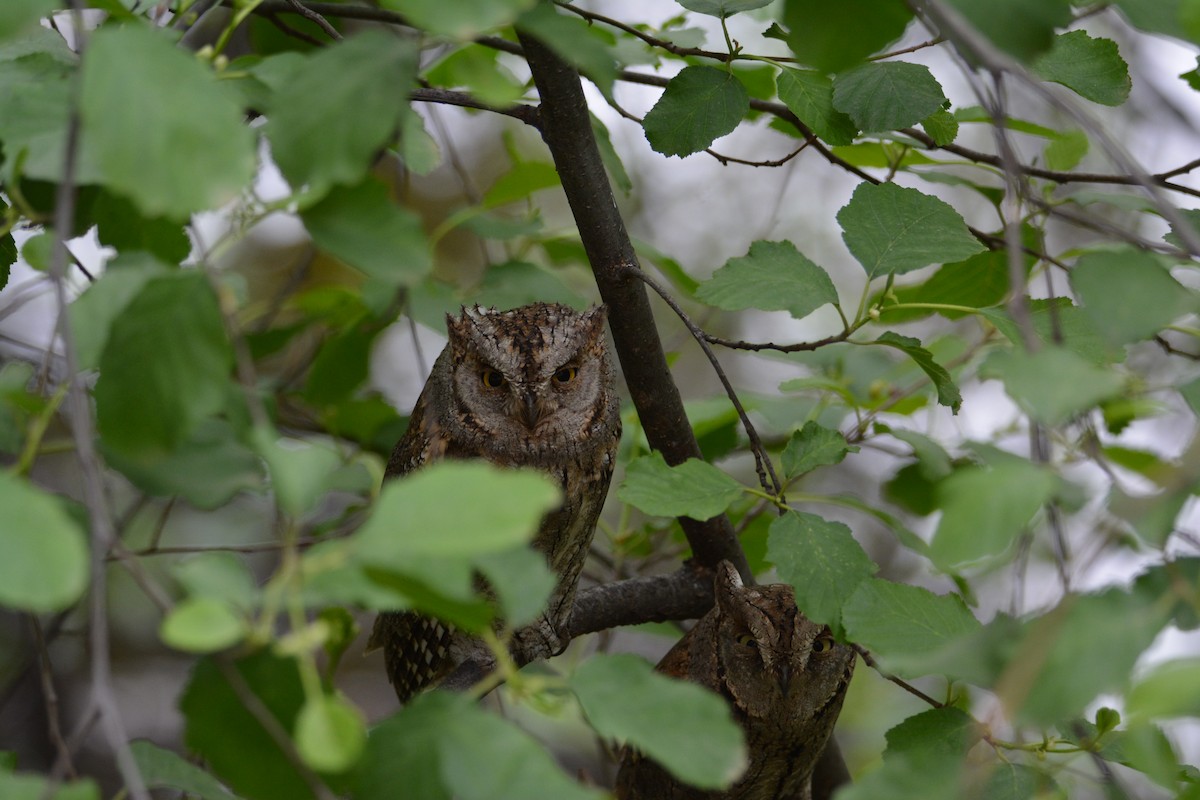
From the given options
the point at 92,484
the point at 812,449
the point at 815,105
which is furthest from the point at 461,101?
the point at 92,484

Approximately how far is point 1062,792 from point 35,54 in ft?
4.18

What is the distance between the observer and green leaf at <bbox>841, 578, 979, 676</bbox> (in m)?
1.15

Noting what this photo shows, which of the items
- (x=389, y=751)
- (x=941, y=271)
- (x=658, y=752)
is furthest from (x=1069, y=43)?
(x=389, y=751)

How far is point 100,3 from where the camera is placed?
1.02 metres

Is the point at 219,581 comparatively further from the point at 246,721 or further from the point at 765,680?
the point at 765,680

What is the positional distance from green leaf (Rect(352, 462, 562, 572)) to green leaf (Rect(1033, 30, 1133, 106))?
108 centimetres

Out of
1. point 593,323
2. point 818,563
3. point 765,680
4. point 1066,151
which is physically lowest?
point 765,680

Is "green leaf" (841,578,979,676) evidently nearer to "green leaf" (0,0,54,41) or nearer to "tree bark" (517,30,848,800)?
"tree bark" (517,30,848,800)

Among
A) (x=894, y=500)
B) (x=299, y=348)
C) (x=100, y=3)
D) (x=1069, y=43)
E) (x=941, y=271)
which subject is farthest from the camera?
(x=299, y=348)

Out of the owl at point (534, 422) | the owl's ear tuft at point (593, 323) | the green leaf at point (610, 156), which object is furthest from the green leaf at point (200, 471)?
the owl's ear tuft at point (593, 323)

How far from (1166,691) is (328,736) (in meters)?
0.52

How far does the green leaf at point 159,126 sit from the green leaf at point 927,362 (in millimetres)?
857

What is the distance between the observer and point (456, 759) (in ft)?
2.42

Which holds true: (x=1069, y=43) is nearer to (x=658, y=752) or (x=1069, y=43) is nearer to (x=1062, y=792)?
(x=1062, y=792)
